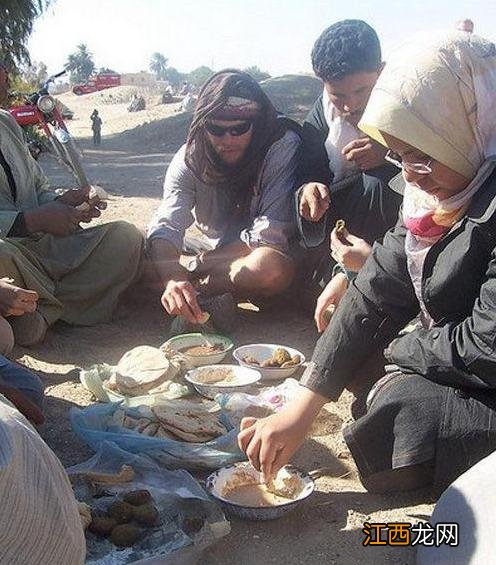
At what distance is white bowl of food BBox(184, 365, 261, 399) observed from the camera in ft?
10.4

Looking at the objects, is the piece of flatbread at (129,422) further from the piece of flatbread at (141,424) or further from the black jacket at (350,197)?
the black jacket at (350,197)

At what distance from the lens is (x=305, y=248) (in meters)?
4.09

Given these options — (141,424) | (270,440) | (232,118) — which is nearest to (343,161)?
(232,118)

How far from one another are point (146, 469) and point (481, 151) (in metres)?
1.46

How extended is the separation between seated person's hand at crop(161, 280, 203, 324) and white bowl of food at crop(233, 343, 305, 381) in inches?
10.7

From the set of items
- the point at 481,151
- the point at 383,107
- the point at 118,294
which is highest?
the point at 383,107

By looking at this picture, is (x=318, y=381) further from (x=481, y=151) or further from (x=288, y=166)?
(x=288, y=166)

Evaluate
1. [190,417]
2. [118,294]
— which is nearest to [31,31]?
[118,294]

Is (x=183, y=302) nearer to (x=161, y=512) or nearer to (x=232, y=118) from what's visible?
(x=232, y=118)

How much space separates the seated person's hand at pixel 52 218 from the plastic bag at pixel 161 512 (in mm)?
1913

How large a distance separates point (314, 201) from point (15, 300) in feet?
4.78

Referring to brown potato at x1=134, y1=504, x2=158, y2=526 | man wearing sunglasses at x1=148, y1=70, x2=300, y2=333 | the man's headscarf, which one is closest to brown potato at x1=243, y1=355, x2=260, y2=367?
man wearing sunglasses at x1=148, y1=70, x2=300, y2=333

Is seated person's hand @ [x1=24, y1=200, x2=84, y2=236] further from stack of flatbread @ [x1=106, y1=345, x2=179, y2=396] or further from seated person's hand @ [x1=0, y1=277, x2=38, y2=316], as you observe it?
stack of flatbread @ [x1=106, y1=345, x2=179, y2=396]

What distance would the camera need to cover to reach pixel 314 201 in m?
3.62
